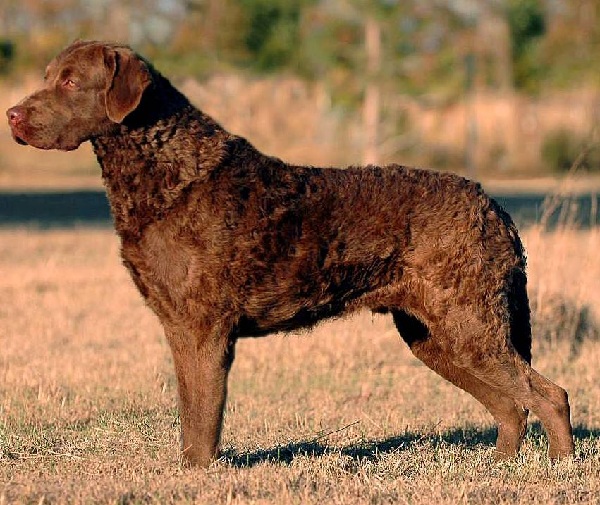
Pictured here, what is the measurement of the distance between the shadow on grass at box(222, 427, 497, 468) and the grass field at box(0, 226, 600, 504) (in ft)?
0.06

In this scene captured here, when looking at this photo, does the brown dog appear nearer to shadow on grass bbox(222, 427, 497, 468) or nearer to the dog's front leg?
the dog's front leg

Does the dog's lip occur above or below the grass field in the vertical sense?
above

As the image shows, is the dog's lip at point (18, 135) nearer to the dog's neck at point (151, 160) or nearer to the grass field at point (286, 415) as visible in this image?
the dog's neck at point (151, 160)

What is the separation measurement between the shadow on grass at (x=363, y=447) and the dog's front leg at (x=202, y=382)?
0.58 ft

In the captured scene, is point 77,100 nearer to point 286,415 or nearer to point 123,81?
point 123,81

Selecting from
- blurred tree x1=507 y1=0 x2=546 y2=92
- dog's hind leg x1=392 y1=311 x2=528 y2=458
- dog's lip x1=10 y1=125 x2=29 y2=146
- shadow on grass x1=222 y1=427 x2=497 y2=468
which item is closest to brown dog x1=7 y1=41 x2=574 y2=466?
dog's lip x1=10 y1=125 x2=29 y2=146

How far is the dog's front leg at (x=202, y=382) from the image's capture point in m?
6.00

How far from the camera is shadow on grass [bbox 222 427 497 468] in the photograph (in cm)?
636

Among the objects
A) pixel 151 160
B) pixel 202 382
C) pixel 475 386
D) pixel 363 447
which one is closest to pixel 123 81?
pixel 151 160

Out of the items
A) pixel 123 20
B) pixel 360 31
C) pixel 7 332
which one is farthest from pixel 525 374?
pixel 123 20

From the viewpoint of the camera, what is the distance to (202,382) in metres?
6.02

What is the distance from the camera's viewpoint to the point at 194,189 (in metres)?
6.05

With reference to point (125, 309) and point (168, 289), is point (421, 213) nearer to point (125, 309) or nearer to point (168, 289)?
point (168, 289)

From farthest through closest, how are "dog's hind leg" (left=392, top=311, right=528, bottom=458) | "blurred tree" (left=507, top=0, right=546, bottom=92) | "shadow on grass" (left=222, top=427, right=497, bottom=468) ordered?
"blurred tree" (left=507, top=0, right=546, bottom=92), "dog's hind leg" (left=392, top=311, right=528, bottom=458), "shadow on grass" (left=222, top=427, right=497, bottom=468)
